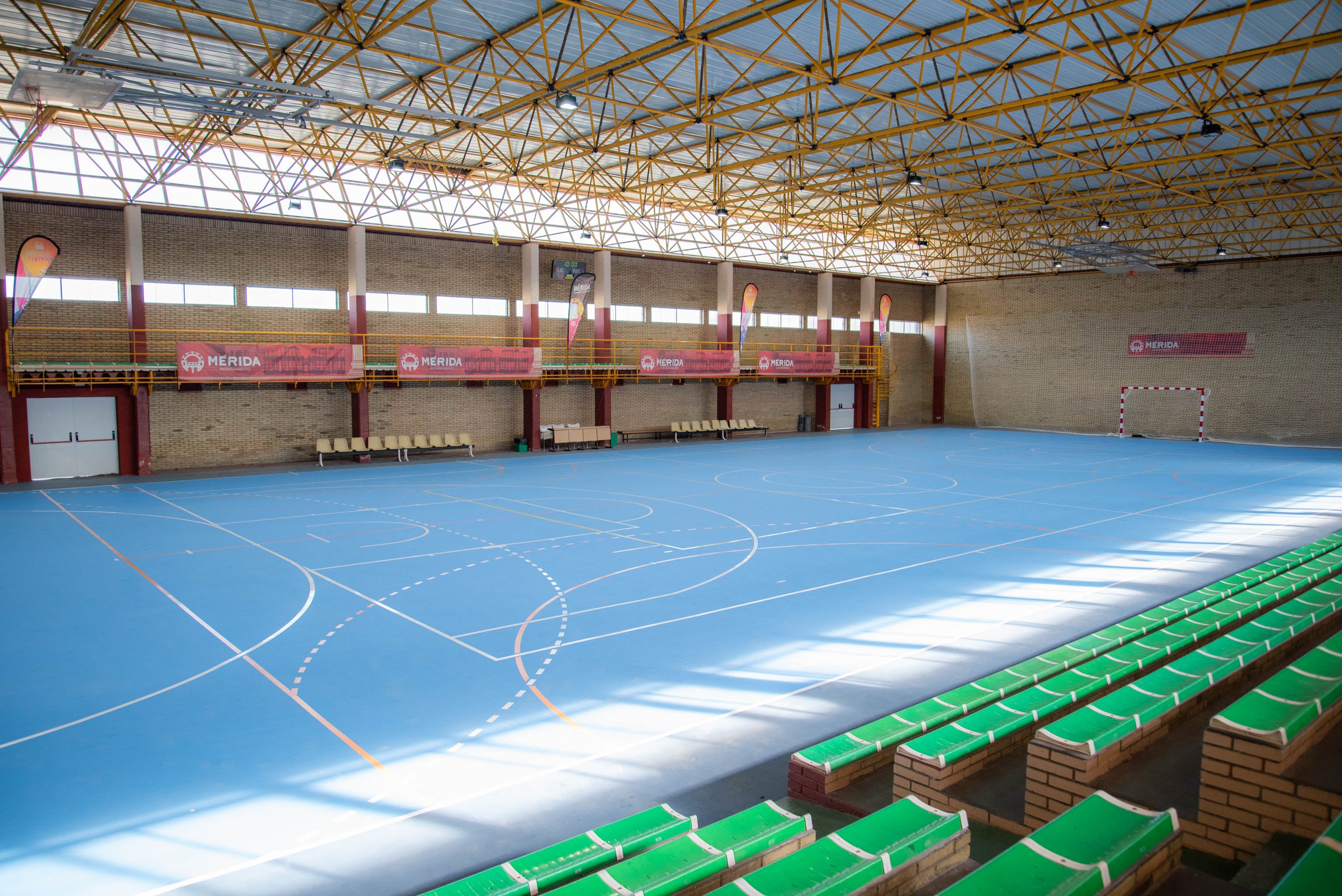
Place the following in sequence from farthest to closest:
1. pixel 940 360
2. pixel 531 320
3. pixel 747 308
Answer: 1. pixel 940 360
2. pixel 747 308
3. pixel 531 320

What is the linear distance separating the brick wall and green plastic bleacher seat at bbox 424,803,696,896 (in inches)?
1611

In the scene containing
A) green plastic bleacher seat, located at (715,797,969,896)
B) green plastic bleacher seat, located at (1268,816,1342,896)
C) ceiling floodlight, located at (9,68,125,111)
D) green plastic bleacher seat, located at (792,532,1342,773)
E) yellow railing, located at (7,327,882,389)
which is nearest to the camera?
green plastic bleacher seat, located at (1268,816,1342,896)

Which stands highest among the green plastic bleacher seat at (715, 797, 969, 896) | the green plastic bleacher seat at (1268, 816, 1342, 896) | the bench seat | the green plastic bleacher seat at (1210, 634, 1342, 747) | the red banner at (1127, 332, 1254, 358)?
the red banner at (1127, 332, 1254, 358)

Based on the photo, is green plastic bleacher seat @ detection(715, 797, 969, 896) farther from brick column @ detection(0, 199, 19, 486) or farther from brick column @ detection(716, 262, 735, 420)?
brick column @ detection(716, 262, 735, 420)

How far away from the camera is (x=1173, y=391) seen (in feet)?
129

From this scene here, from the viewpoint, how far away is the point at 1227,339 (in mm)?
37406

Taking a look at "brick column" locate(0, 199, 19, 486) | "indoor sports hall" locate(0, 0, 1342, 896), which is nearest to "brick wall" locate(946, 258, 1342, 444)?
"indoor sports hall" locate(0, 0, 1342, 896)

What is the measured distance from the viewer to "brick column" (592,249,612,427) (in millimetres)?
34406

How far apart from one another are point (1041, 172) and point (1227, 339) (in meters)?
15.0

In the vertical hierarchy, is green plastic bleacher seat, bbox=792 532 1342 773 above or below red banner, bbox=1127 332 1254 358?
below

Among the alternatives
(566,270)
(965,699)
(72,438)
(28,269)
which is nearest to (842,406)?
(566,270)

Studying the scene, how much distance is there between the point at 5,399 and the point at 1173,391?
4535 cm

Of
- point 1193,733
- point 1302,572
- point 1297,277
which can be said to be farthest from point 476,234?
point 1297,277

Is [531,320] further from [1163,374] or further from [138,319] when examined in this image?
[1163,374]
